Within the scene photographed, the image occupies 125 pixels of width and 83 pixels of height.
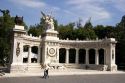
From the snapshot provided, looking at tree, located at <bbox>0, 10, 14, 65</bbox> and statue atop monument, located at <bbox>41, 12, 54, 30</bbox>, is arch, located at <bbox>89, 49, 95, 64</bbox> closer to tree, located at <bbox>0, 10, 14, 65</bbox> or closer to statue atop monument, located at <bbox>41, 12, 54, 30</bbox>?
statue atop monument, located at <bbox>41, 12, 54, 30</bbox>

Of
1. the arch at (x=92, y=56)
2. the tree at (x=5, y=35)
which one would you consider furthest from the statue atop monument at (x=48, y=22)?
the arch at (x=92, y=56)

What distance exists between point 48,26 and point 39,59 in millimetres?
7752

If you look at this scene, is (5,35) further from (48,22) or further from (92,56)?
(92,56)

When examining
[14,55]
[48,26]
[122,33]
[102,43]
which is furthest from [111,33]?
[14,55]

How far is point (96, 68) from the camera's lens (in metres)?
56.0

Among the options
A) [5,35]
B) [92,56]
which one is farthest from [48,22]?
[92,56]

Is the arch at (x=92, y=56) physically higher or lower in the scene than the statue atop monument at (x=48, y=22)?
lower

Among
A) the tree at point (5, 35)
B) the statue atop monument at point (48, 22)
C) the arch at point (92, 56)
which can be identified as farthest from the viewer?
the arch at point (92, 56)

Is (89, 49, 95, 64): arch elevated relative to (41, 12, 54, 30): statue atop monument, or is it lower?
lower

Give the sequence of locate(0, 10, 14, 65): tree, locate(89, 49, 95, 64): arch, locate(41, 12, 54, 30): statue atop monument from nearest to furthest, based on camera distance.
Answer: locate(41, 12, 54, 30): statue atop monument, locate(0, 10, 14, 65): tree, locate(89, 49, 95, 64): arch

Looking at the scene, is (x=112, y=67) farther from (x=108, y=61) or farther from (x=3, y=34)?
(x=3, y=34)

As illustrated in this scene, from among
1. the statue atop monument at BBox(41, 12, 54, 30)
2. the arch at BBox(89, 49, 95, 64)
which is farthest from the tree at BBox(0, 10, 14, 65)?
the arch at BBox(89, 49, 95, 64)

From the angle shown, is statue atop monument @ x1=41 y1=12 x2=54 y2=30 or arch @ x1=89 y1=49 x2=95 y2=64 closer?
statue atop monument @ x1=41 y1=12 x2=54 y2=30

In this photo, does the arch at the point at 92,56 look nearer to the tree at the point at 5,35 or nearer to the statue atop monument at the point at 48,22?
the statue atop monument at the point at 48,22
